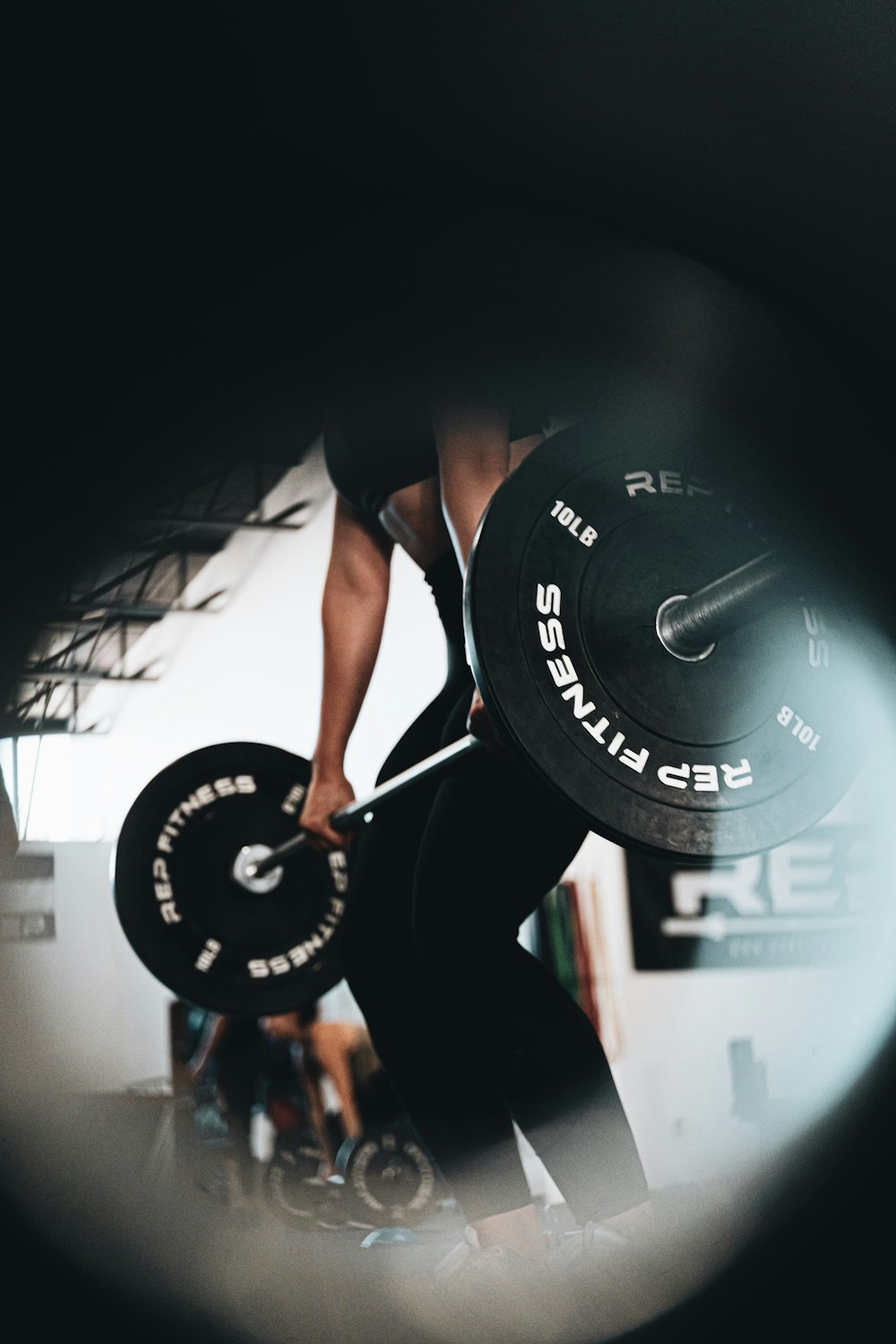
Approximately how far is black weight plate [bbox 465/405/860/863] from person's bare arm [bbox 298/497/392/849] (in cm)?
53

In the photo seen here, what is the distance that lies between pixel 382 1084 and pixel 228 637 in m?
0.94

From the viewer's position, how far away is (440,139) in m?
0.94

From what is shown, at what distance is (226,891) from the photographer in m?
1.45

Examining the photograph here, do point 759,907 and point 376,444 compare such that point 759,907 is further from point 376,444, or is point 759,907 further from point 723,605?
point 723,605

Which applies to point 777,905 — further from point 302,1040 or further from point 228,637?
point 228,637

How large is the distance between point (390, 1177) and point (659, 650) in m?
1.17

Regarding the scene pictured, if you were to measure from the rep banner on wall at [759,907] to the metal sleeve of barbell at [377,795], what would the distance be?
979 millimetres

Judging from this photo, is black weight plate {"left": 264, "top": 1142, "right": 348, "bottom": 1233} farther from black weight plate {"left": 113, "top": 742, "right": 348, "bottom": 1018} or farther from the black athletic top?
the black athletic top

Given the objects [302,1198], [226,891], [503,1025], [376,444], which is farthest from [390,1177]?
[376,444]

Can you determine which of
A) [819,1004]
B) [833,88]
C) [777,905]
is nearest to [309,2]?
[833,88]

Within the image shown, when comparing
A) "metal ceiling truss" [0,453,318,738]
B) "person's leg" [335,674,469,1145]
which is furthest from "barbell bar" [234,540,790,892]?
"metal ceiling truss" [0,453,318,738]

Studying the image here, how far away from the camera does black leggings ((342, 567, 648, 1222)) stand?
3.26 ft

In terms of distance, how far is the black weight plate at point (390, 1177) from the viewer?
159 cm

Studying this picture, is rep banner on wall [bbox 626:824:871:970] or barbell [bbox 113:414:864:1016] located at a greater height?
barbell [bbox 113:414:864:1016]
